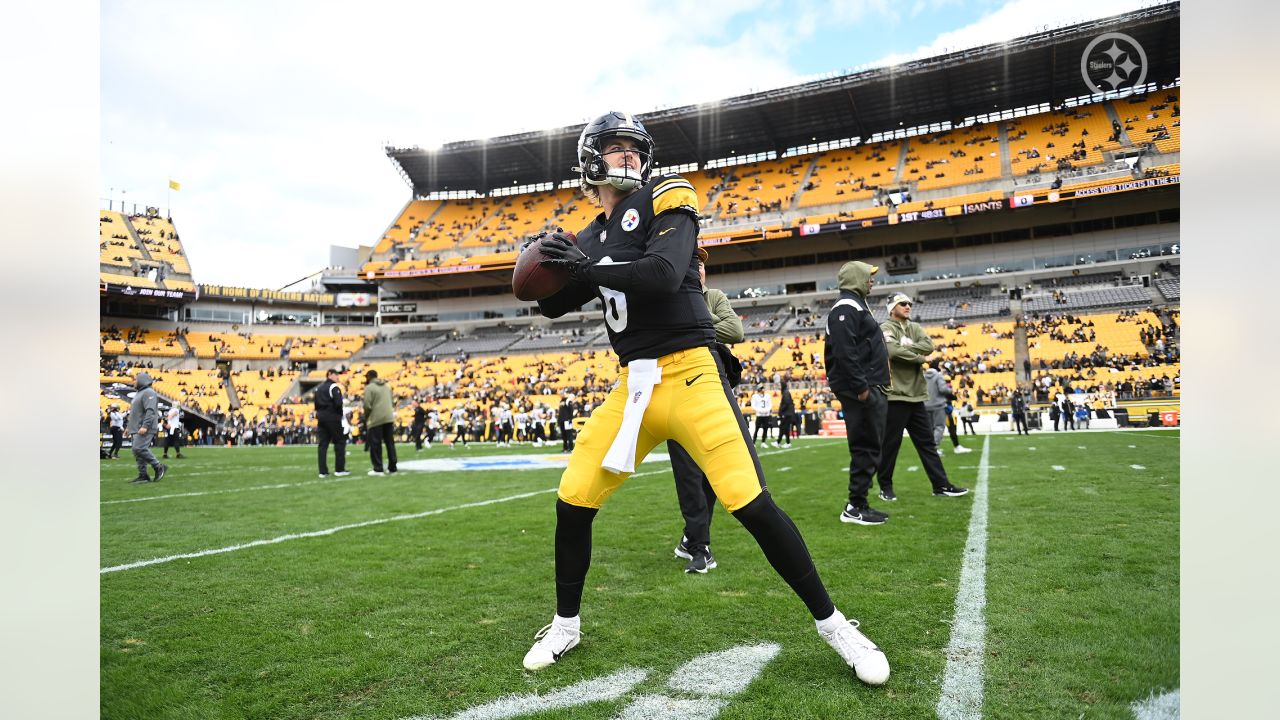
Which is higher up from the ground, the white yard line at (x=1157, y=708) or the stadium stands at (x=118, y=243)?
the stadium stands at (x=118, y=243)

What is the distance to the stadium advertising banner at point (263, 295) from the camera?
54.0m

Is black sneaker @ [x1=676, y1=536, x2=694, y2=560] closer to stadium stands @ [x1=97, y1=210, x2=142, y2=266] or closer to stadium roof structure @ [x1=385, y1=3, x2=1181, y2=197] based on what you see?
stadium roof structure @ [x1=385, y1=3, x2=1181, y2=197]

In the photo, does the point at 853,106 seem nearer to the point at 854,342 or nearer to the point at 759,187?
the point at 759,187

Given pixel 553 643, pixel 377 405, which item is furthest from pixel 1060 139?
pixel 553 643

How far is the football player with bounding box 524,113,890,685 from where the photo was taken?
2.71 m

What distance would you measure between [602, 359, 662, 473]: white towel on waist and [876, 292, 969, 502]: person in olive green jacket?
15.7ft

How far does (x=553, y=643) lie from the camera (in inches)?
112

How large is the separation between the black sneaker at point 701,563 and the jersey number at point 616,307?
75.4 inches

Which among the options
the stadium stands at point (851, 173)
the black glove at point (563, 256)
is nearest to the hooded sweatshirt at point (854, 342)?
the black glove at point (563, 256)

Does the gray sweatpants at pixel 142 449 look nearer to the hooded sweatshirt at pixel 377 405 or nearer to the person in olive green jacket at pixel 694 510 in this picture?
the hooded sweatshirt at pixel 377 405
